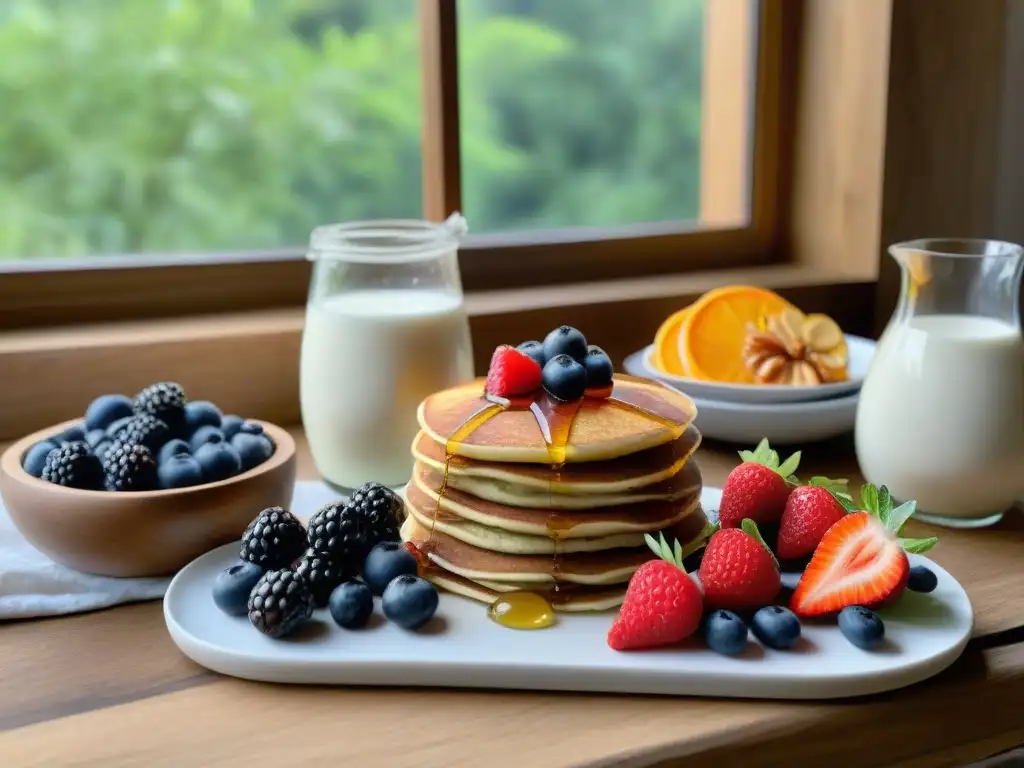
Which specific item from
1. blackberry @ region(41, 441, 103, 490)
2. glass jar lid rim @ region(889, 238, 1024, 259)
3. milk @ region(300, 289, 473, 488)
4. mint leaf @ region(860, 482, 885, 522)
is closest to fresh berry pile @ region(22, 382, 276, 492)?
blackberry @ region(41, 441, 103, 490)

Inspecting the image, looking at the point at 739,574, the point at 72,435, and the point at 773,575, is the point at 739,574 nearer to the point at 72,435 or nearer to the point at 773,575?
the point at 773,575

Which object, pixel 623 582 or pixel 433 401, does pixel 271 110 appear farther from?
pixel 623 582

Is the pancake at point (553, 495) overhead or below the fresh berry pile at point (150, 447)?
below

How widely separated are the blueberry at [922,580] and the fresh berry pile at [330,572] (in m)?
0.38

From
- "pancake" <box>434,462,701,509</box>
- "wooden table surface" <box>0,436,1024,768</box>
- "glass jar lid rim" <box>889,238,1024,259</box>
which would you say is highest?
"glass jar lid rim" <box>889,238,1024,259</box>

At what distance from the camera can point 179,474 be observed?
2.92 ft

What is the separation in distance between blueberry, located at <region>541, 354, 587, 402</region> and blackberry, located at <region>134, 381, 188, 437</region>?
355mm

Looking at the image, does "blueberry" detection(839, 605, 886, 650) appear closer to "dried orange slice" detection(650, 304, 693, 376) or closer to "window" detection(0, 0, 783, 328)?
"dried orange slice" detection(650, 304, 693, 376)

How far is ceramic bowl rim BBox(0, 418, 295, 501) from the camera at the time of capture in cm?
85

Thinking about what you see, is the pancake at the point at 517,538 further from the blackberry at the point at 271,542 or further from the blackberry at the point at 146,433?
the blackberry at the point at 146,433

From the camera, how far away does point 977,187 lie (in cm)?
162

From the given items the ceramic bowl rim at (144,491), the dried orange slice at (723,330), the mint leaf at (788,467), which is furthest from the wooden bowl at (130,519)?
the dried orange slice at (723,330)

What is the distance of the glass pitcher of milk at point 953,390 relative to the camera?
998 millimetres

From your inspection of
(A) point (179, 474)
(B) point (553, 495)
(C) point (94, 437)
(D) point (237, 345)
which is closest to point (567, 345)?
(B) point (553, 495)
